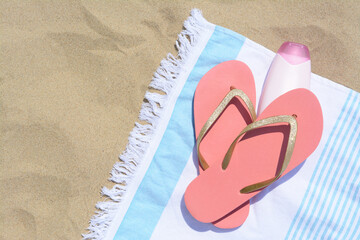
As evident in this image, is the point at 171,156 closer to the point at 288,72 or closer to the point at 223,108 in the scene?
the point at 223,108

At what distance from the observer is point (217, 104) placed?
0.81 meters

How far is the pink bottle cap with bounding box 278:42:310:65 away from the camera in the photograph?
782mm

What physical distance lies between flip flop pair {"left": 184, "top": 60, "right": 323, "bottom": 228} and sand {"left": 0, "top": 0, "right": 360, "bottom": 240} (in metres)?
0.16

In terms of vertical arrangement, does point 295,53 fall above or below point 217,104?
above

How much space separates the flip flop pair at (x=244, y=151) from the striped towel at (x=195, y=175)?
0.13 ft

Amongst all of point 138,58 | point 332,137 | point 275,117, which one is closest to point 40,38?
point 138,58

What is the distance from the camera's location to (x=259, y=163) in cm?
78

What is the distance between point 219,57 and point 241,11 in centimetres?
14

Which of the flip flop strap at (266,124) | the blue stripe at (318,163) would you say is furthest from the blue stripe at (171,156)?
the blue stripe at (318,163)

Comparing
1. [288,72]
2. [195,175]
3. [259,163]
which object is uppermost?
[288,72]

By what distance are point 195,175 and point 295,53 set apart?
1.30 ft

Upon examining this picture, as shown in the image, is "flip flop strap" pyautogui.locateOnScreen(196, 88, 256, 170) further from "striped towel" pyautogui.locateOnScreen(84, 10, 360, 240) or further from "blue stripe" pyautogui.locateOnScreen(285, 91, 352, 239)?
"blue stripe" pyautogui.locateOnScreen(285, 91, 352, 239)

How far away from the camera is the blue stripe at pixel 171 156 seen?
2.65ft

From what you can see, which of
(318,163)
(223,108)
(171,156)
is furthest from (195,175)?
(318,163)
